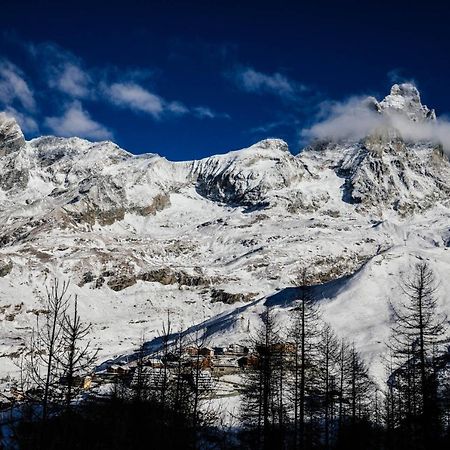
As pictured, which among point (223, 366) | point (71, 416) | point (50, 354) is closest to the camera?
point (50, 354)

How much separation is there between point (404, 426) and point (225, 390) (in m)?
29.0

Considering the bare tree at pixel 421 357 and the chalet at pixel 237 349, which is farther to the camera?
the chalet at pixel 237 349

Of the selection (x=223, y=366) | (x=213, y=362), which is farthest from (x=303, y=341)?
(x=213, y=362)

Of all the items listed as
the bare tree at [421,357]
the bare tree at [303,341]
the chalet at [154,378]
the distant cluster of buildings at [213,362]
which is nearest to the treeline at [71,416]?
the chalet at [154,378]

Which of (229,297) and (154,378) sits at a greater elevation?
(229,297)

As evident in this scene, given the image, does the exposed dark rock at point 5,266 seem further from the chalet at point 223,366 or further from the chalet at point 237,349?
the chalet at point 223,366

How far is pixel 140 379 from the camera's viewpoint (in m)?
31.0

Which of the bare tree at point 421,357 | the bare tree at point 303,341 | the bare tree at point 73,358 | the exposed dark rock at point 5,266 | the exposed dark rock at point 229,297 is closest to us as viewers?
the bare tree at point 73,358

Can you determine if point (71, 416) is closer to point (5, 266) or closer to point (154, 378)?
point (154, 378)

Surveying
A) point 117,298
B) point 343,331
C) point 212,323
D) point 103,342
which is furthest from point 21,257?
point 343,331

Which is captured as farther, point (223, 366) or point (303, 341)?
point (223, 366)

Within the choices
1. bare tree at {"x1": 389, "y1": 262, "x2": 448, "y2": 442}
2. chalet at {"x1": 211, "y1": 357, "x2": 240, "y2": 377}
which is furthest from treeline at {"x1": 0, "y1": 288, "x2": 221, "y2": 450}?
chalet at {"x1": 211, "y1": 357, "x2": 240, "y2": 377}

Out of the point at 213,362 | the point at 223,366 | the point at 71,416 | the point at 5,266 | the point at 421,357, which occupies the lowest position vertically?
the point at 71,416

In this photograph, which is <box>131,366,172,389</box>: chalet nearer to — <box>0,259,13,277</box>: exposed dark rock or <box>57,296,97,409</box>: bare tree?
<box>57,296,97,409</box>: bare tree
